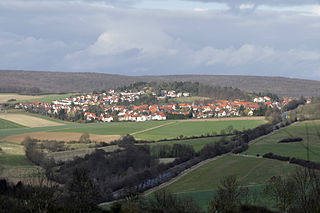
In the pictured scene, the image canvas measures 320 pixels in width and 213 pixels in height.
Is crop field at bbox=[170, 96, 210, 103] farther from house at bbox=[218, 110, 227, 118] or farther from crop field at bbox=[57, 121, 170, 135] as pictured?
crop field at bbox=[57, 121, 170, 135]

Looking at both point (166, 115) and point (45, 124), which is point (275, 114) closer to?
point (166, 115)

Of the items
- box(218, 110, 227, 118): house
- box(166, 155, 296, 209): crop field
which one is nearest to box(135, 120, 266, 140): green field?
box(218, 110, 227, 118): house

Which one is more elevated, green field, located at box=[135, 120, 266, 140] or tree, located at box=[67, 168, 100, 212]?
tree, located at box=[67, 168, 100, 212]

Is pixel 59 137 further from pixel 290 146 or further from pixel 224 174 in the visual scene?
pixel 290 146

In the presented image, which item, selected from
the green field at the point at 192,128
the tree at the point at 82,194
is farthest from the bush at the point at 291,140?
the tree at the point at 82,194

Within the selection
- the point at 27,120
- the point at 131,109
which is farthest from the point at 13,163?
the point at 131,109

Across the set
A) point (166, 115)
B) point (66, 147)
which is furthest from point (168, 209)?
point (166, 115)

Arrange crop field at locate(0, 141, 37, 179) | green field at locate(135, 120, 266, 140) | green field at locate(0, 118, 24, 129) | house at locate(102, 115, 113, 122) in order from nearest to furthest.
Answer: crop field at locate(0, 141, 37, 179) → green field at locate(135, 120, 266, 140) → green field at locate(0, 118, 24, 129) → house at locate(102, 115, 113, 122)
